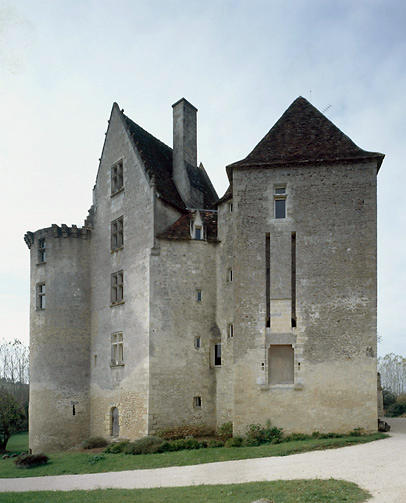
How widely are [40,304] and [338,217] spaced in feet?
58.4

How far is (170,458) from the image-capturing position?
20625 millimetres

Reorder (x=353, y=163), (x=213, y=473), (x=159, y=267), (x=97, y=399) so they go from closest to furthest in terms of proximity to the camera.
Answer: (x=213, y=473)
(x=353, y=163)
(x=159, y=267)
(x=97, y=399)

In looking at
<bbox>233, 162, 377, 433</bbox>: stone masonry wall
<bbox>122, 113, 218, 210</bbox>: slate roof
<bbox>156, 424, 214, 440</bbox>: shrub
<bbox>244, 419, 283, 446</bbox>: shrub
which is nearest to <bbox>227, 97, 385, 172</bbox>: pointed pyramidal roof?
<bbox>233, 162, 377, 433</bbox>: stone masonry wall

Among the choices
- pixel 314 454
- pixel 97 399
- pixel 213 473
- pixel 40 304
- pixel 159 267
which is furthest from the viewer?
pixel 40 304

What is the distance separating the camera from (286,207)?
24.4 metres

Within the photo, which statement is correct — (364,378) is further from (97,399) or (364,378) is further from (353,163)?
(97,399)

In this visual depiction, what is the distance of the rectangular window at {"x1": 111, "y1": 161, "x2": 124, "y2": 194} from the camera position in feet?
97.7

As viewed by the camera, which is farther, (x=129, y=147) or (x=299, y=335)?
(x=129, y=147)

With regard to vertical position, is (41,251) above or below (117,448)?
above

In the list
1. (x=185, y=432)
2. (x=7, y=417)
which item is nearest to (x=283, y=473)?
(x=185, y=432)

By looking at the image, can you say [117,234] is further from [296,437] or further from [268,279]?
[296,437]

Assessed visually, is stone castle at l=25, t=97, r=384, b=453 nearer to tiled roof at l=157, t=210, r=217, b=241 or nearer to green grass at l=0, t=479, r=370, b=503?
tiled roof at l=157, t=210, r=217, b=241

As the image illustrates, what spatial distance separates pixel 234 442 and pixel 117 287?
10.6 m

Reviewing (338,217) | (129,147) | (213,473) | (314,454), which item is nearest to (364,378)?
(314,454)
